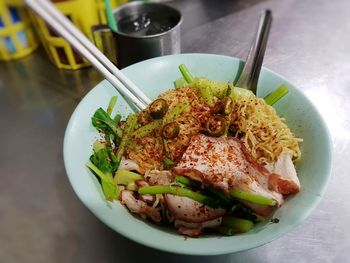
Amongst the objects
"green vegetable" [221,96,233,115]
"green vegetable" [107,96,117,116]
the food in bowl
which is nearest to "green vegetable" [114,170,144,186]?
the food in bowl

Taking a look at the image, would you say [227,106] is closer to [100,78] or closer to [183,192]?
[183,192]

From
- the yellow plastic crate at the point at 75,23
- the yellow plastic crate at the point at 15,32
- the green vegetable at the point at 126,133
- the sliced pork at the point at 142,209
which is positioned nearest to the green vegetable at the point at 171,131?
the green vegetable at the point at 126,133

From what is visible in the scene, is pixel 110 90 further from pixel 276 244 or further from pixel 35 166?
pixel 276 244

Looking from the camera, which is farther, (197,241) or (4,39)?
(4,39)

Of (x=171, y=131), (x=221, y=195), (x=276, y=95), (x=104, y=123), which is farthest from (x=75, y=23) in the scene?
(x=221, y=195)

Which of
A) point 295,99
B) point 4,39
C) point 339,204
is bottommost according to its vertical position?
point 339,204

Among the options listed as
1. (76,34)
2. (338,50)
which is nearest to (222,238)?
(76,34)
